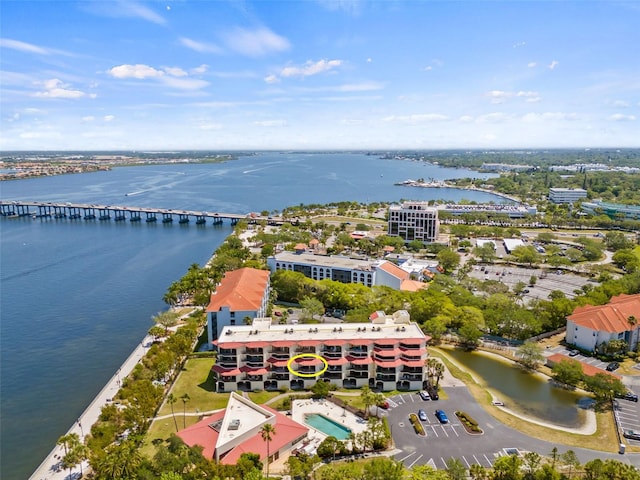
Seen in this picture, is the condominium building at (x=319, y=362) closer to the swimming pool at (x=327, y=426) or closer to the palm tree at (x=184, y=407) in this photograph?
the palm tree at (x=184, y=407)

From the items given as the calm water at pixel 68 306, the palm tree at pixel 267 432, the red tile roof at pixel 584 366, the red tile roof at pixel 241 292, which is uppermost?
the red tile roof at pixel 241 292

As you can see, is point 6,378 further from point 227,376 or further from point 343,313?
point 343,313

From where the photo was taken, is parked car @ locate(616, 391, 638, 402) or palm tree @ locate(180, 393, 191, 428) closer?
palm tree @ locate(180, 393, 191, 428)

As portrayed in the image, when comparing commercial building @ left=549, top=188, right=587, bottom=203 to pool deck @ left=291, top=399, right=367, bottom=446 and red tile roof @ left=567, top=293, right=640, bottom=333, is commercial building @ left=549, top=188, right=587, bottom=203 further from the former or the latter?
pool deck @ left=291, top=399, right=367, bottom=446

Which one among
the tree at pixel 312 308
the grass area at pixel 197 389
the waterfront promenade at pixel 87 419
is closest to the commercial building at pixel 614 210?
the tree at pixel 312 308

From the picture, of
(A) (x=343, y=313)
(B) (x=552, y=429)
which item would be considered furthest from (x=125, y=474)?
(A) (x=343, y=313)

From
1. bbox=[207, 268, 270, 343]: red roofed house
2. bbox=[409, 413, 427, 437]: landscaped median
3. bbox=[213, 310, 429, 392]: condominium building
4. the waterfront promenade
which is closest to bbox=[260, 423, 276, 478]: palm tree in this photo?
bbox=[213, 310, 429, 392]: condominium building

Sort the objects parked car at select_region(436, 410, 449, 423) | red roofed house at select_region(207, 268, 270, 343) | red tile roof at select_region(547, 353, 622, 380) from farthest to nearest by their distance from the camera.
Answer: red roofed house at select_region(207, 268, 270, 343)
red tile roof at select_region(547, 353, 622, 380)
parked car at select_region(436, 410, 449, 423)

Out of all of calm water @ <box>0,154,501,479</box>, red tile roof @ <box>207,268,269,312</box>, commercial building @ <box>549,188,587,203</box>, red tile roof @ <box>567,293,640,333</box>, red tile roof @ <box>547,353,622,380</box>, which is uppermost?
commercial building @ <box>549,188,587,203</box>
